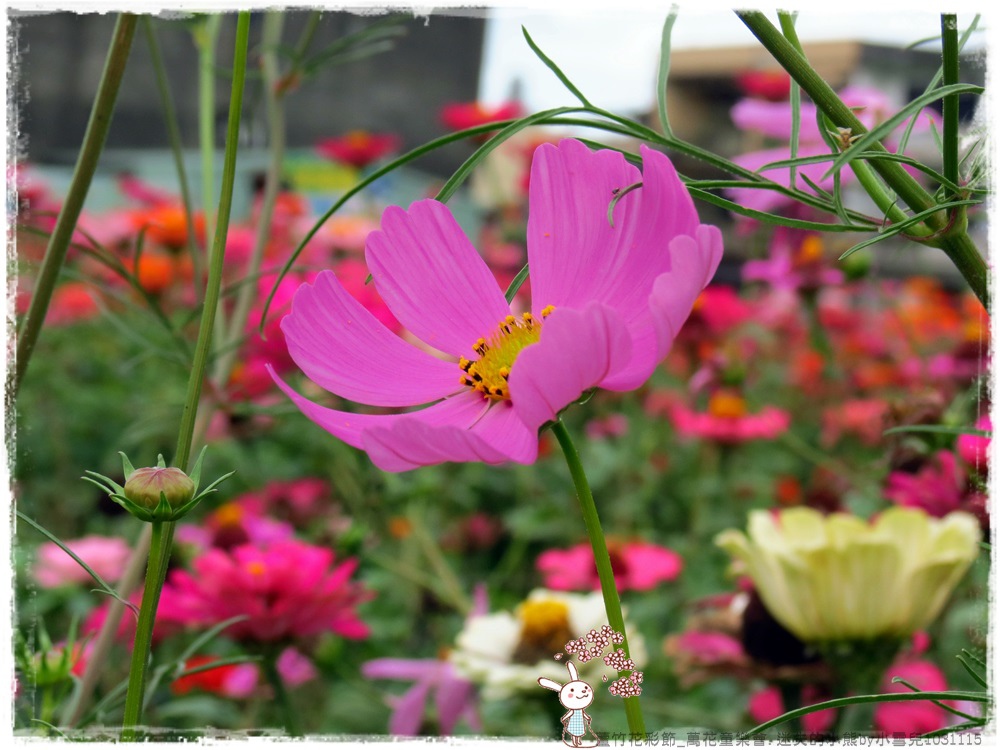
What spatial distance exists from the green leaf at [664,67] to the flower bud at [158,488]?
15cm

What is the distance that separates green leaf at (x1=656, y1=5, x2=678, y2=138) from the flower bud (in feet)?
0.48

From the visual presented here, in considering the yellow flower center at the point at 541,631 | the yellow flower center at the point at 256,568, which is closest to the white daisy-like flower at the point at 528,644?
the yellow flower center at the point at 541,631

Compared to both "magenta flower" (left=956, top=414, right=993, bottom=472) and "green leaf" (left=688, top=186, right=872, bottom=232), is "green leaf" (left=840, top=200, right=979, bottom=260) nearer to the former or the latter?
"green leaf" (left=688, top=186, right=872, bottom=232)

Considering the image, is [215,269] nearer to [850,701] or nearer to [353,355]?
[353,355]

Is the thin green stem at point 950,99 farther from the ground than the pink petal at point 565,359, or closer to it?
farther from the ground

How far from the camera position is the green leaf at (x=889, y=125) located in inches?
7.9

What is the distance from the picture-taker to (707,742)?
0.84 ft

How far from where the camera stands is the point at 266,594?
21.1 inches

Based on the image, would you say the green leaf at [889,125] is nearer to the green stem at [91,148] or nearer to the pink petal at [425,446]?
the pink petal at [425,446]

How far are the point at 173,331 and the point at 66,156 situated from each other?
154cm

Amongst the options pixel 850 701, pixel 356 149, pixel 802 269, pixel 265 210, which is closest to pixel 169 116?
pixel 265 210

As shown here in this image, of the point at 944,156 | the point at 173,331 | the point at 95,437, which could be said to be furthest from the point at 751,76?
the point at 944,156

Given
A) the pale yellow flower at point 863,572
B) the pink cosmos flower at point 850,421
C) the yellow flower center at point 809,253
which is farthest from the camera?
the pink cosmos flower at point 850,421

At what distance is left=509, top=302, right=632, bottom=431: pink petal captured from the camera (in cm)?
20
